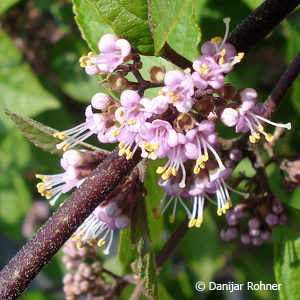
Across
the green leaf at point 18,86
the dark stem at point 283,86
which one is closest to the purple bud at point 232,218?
the dark stem at point 283,86

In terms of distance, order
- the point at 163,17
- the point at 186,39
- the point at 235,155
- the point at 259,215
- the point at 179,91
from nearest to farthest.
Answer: the point at 163,17 < the point at 179,91 < the point at 186,39 < the point at 235,155 < the point at 259,215

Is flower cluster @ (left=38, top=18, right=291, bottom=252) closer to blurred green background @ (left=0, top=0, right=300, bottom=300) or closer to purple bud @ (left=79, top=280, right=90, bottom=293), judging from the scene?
purple bud @ (left=79, top=280, right=90, bottom=293)

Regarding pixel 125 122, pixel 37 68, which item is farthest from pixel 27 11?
pixel 125 122

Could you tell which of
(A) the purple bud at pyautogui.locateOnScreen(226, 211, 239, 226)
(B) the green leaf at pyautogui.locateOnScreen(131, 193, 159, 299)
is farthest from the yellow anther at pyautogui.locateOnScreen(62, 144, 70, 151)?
(A) the purple bud at pyautogui.locateOnScreen(226, 211, 239, 226)

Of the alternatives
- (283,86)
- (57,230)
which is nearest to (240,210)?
(283,86)

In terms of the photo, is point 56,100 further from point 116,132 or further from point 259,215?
point 116,132

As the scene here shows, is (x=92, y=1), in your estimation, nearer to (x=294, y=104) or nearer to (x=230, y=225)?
(x=230, y=225)
